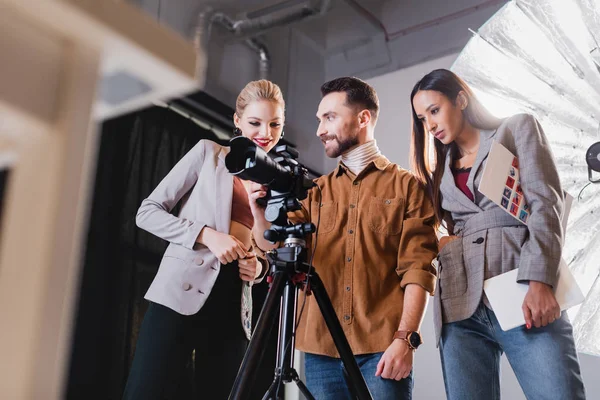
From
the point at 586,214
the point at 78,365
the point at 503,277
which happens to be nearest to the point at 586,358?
the point at 586,214

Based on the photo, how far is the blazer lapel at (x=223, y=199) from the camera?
1.60 metres

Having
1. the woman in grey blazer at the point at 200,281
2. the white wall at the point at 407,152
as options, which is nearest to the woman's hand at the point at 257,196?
the woman in grey blazer at the point at 200,281

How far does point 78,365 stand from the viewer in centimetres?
207

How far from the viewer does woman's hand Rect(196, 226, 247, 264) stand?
1493 millimetres

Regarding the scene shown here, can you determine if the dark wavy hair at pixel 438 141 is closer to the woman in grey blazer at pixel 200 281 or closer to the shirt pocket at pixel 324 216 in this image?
the shirt pocket at pixel 324 216

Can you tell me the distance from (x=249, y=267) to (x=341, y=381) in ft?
1.22

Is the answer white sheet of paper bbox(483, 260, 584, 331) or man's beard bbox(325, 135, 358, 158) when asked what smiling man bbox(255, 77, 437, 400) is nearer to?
man's beard bbox(325, 135, 358, 158)

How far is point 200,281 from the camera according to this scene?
1501mm

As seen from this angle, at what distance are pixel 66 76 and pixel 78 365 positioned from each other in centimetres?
207

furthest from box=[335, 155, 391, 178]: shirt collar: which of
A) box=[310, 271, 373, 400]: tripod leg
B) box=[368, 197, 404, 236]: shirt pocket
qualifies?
box=[310, 271, 373, 400]: tripod leg

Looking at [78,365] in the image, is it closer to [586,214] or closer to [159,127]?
[159,127]

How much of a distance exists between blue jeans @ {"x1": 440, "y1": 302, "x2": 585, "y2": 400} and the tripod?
28 centimetres

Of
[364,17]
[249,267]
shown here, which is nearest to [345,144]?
[249,267]

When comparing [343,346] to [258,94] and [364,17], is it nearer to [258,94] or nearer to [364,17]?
[258,94]
